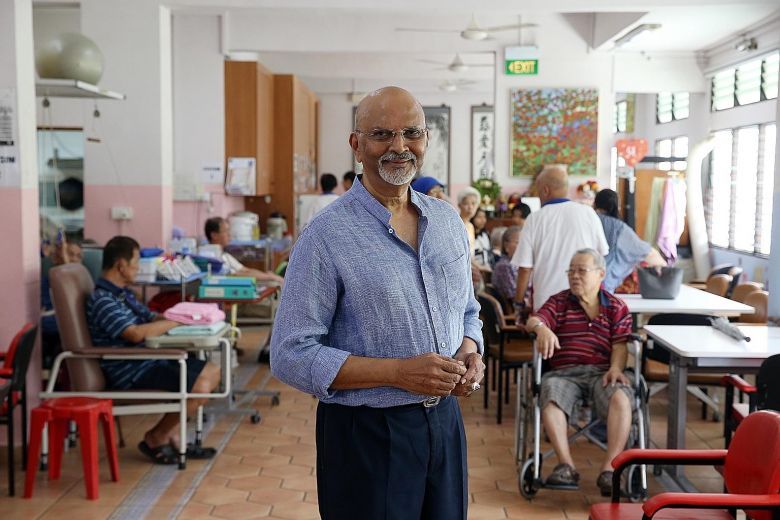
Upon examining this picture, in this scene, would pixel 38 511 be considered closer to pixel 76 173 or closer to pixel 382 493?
pixel 382 493

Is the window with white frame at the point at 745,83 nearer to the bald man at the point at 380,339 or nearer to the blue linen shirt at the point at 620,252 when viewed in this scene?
the blue linen shirt at the point at 620,252

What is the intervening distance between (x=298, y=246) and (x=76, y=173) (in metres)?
9.15

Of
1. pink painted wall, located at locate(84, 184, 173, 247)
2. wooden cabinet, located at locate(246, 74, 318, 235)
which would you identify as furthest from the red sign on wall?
pink painted wall, located at locate(84, 184, 173, 247)

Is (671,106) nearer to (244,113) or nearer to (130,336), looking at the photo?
(244,113)

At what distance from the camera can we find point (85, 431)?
188 inches

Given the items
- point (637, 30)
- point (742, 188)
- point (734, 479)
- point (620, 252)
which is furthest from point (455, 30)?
point (734, 479)

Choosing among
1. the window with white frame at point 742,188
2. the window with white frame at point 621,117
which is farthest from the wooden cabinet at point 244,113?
the window with white frame at point 621,117

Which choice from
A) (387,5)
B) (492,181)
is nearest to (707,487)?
(387,5)

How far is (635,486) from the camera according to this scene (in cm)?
470

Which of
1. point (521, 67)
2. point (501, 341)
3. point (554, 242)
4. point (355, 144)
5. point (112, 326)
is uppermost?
point (521, 67)

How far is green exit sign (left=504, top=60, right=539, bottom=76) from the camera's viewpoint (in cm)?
1133

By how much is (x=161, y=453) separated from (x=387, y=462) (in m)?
3.47

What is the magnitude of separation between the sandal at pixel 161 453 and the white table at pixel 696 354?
270 cm

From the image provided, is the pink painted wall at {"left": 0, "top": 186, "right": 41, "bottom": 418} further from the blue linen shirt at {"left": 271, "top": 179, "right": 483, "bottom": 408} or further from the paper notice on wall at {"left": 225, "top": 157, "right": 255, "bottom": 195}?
the paper notice on wall at {"left": 225, "top": 157, "right": 255, "bottom": 195}
